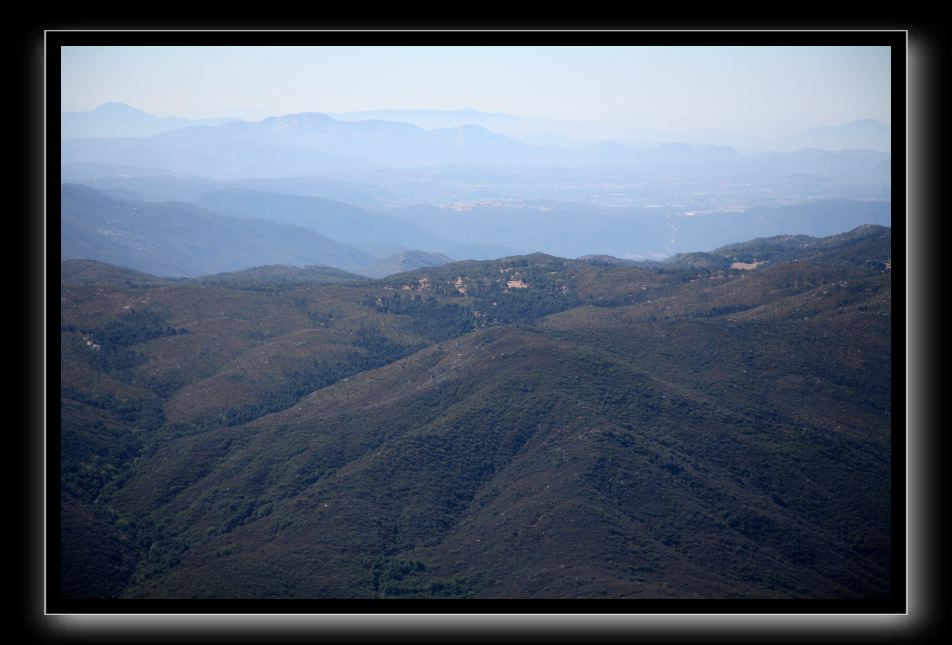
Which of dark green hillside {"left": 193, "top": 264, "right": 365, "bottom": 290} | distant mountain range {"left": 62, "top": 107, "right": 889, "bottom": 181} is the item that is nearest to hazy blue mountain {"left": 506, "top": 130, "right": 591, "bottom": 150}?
distant mountain range {"left": 62, "top": 107, "right": 889, "bottom": 181}

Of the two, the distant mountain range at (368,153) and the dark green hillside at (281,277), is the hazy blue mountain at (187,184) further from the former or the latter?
the dark green hillside at (281,277)

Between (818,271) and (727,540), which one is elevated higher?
(818,271)

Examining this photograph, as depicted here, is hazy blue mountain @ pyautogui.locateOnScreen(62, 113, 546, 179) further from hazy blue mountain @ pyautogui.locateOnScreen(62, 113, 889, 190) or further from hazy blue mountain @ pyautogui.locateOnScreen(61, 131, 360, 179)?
hazy blue mountain @ pyautogui.locateOnScreen(62, 113, 889, 190)

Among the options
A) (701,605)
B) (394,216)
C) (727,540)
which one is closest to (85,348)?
(727,540)

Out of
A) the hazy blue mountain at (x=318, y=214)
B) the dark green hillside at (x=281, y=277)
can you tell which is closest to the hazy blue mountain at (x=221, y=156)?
the hazy blue mountain at (x=318, y=214)
